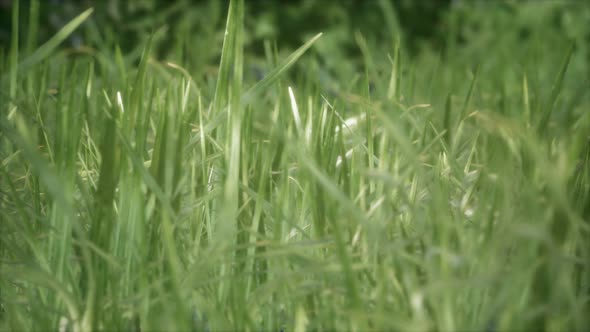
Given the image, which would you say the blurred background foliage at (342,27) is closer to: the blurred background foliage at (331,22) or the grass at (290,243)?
the blurred background foliage at (331,22)

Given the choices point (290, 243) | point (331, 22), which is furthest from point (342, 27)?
point (290, 243)

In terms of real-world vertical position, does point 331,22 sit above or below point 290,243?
above

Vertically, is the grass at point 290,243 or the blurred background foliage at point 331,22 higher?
the blurred background foliage at point 331,22

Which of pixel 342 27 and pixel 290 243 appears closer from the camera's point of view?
pixel 290 243

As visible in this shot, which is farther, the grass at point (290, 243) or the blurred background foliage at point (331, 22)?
the blurred background foliage at point (331, 22)

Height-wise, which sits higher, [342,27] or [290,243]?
[342,27]

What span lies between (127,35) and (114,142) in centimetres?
237

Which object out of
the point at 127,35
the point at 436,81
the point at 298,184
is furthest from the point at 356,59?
the point at 298,184

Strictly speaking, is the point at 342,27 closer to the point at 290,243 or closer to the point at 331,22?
the point at 331,22

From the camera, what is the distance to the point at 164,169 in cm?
73

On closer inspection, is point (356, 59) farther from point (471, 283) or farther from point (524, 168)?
point (471, 283)

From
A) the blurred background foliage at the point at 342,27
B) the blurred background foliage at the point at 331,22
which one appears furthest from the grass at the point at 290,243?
the blurred background foliage at the point at 331,22

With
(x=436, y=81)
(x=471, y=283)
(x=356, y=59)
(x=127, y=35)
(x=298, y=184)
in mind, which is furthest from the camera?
(x=356, y=59)

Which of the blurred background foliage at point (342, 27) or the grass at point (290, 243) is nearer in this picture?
the grass at point (290, 243)
